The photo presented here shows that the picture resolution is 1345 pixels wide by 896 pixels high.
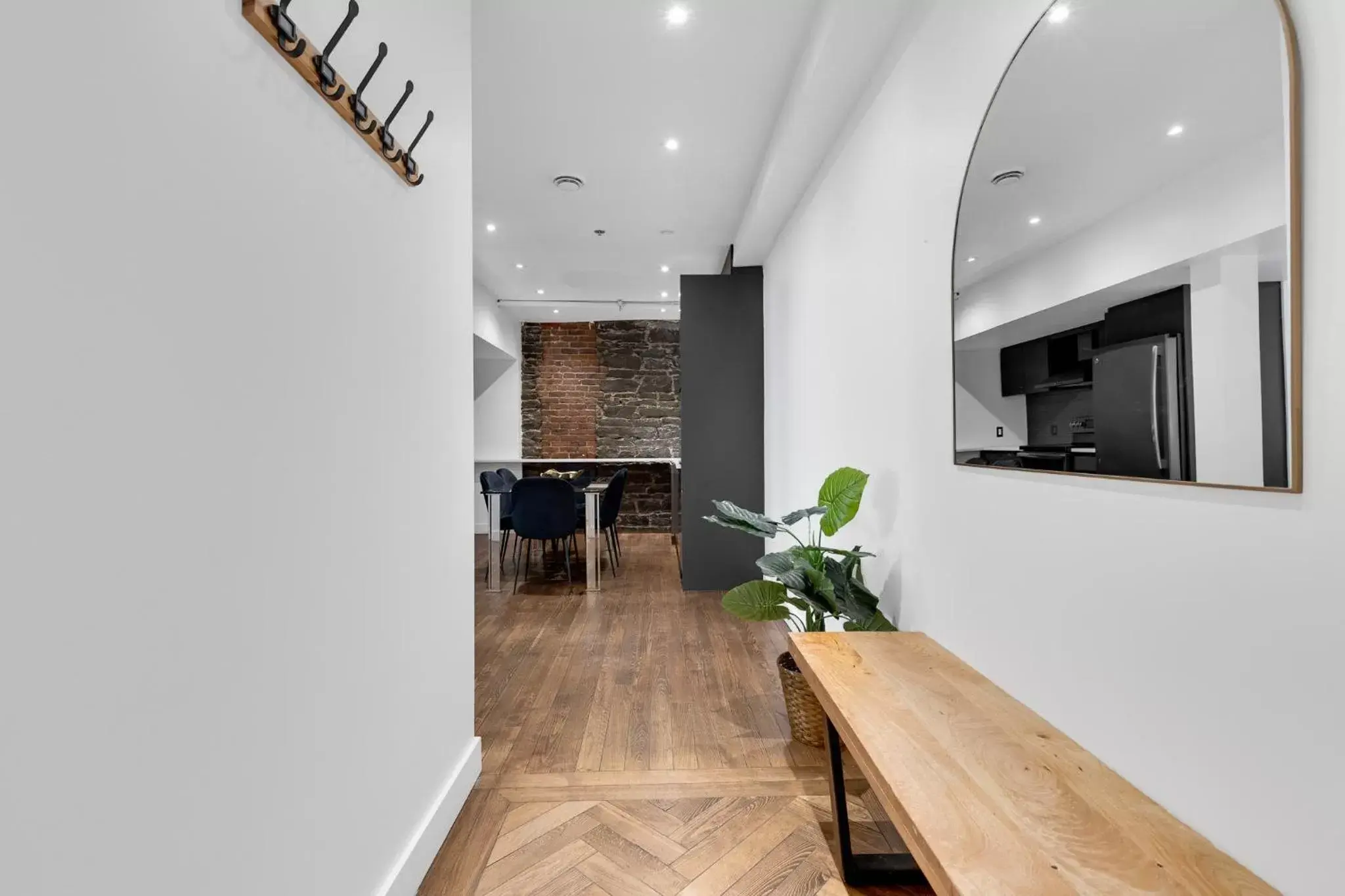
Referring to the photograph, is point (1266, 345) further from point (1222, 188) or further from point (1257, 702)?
point (1257, 702)

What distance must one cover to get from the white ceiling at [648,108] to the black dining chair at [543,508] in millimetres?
1886

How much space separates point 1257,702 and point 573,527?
4.18 metres

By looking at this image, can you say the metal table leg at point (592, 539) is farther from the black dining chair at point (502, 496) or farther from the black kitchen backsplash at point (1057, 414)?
the black kitchen backsplash at point (1057, 414)

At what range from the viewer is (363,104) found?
1.18 m

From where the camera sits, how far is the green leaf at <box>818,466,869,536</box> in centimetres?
200

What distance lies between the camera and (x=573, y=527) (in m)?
4.64

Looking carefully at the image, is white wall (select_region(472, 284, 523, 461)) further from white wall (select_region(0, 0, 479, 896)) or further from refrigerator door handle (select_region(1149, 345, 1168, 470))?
refrigerator door handle (select_region(1149, 345, 1168, 470))

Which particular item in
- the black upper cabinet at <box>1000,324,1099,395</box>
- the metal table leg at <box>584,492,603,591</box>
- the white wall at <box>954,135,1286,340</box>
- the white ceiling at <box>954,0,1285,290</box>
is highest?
the white ceiling at <box>954,0,1285,290</box>

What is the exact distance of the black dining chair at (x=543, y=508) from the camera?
4469 millimetres

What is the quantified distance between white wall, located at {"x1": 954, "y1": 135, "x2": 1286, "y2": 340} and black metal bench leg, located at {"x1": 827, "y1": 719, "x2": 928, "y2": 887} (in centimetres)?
112

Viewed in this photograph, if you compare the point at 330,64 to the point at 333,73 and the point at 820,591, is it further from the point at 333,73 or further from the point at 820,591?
the point at 820,591

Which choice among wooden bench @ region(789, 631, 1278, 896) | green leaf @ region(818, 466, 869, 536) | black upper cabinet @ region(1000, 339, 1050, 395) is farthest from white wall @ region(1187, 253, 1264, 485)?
green leaf @ region(818, 466, 869, 536)

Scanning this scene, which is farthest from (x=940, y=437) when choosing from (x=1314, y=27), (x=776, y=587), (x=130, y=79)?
(x=130, y=79)

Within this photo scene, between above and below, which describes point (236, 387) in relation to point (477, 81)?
below
